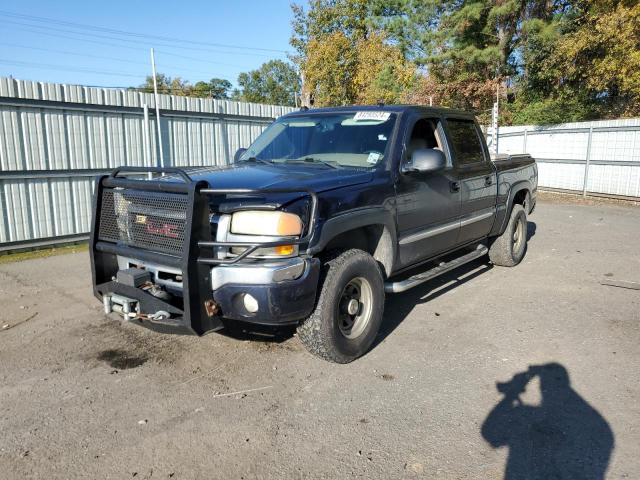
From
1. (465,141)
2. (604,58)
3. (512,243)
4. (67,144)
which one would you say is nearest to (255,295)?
(465,141)

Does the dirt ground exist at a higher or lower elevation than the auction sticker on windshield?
lower

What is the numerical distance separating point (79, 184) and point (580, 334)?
845 cm

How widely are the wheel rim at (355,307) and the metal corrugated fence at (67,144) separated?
6.98 m

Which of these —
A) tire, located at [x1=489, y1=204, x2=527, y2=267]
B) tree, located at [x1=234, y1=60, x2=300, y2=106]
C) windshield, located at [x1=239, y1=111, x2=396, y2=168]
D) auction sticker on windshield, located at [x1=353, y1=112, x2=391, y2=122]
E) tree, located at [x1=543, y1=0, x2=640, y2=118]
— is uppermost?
tree, located at [x1=234, y1=60, x2=300, y2=106]

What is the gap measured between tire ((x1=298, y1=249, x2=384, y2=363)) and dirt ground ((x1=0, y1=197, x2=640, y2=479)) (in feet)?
0.65

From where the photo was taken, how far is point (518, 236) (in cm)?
736

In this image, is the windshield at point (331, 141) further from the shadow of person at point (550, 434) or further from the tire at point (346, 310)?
the shadow of person at point (550, 434)

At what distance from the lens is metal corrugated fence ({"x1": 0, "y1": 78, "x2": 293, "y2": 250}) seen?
27.3 feet

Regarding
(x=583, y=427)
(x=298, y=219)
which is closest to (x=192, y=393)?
(x=298, y=219)

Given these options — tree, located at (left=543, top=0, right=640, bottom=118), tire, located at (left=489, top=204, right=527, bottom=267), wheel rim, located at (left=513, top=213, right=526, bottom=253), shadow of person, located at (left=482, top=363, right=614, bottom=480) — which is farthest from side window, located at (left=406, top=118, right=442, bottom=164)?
tree, located at (left=543, top=0, right=640, bottom=118)

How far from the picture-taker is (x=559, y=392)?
3.61 meters

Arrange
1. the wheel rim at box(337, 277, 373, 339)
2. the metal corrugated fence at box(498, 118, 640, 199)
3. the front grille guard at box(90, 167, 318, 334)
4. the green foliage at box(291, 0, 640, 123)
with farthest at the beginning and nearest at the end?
1. the green foliage at box(291, 0, 640, 123)
2. the metal corrugated fence at box(498, 118, 640, 199)
3. the wheel rim at box(337, 277, 373, 339)
4. the front grille guard at box(90, 167, 318, 334)

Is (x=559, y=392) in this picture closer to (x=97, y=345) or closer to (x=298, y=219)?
(x=298, y=219)

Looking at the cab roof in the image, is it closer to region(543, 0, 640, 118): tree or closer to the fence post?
the fence post
